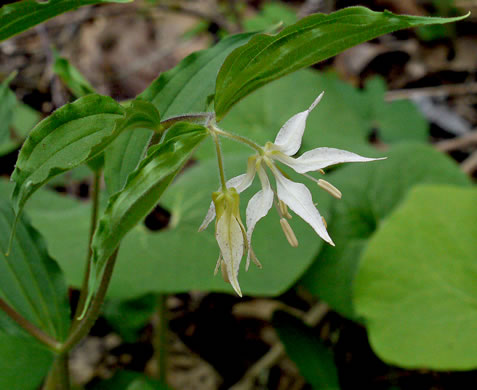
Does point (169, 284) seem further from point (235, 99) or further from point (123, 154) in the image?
point (235, 99)

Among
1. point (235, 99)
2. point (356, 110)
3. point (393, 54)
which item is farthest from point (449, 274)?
point (393, 54)

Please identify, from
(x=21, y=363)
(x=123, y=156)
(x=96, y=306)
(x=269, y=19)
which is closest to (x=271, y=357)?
(x=21, y=363)

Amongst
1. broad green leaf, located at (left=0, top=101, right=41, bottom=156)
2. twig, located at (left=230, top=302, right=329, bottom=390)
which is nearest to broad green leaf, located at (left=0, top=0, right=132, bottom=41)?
twig, located at (left=230, top=302, right=329, bottom=390)

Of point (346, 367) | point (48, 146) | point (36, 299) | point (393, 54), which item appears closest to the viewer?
point (48, 146)

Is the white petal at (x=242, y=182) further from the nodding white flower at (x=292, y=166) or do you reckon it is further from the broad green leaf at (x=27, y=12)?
the broad green leaf at (x=27, y=12)

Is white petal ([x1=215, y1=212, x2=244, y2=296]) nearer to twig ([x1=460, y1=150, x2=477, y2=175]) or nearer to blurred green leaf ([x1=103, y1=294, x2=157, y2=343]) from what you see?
blurred green leaf ([x1=103, y1=294, x2=157, y2=343])
